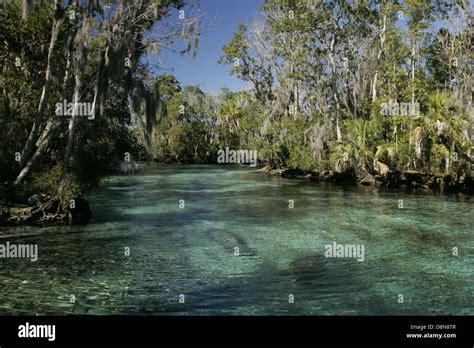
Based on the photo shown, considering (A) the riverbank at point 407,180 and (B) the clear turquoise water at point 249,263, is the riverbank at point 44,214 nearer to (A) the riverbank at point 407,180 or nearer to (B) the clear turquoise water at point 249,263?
(B) the clear turquoise water at point 249,263

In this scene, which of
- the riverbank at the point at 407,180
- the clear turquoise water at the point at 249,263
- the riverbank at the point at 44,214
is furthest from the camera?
the riverbank at the point at 407,180

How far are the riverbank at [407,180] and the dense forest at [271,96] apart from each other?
81 mm

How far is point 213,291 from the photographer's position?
933 centimetres

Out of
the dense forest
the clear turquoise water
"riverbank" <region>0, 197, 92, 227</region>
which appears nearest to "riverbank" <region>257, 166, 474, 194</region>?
the dense forest

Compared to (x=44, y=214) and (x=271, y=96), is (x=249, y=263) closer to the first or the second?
(x=44, y=214)

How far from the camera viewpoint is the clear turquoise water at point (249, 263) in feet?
28.0

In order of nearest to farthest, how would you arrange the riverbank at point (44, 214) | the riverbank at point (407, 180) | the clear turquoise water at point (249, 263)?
the clear turquoise water at point (249, 263) < the riverbank at point (44, 214) < the riverbank at point (407, 180)

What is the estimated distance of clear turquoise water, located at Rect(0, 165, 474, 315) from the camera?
852cm

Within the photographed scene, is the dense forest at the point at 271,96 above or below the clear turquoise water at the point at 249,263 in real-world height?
above

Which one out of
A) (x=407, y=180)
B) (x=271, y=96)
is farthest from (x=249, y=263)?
(x=271, y=96)

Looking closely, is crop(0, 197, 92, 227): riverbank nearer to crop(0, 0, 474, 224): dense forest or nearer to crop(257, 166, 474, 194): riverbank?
crop(0, 0, 474, 224): dense forest

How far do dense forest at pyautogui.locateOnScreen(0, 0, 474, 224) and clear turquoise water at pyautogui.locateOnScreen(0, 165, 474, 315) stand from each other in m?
2.89

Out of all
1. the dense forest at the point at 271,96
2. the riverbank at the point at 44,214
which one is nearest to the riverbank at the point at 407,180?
the dense forest at the point at 271,96

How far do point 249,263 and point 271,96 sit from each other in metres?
37.0
